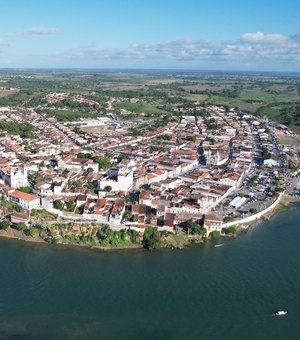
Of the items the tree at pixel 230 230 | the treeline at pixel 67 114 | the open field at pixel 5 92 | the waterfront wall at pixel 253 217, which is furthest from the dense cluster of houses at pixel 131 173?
the open field at pixel 5 92

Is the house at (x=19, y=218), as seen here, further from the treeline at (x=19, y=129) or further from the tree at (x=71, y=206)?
the treeline at (x=19, y=129)

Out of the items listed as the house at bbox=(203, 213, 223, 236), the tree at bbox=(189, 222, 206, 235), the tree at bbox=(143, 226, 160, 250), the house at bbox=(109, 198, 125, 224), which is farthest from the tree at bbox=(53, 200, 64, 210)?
the house at bbox=(203, 213, 223, 236)

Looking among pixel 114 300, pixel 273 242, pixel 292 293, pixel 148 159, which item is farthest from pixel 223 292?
pixel 148 159

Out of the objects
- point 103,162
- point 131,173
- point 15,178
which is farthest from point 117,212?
point 103,162

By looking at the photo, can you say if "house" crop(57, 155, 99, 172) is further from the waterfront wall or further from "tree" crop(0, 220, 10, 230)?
the waterfront wall

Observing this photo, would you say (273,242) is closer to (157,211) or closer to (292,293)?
(292,293)

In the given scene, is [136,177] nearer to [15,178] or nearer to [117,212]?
[117,212]
